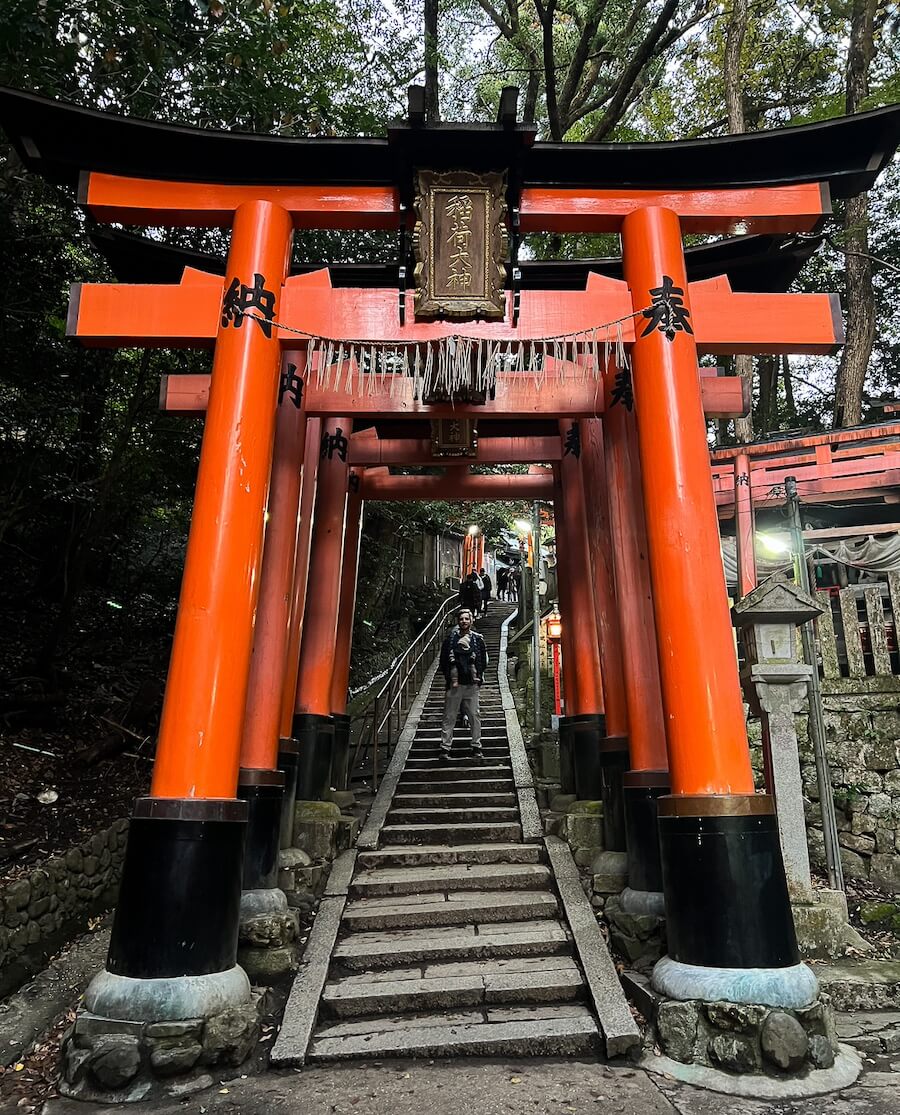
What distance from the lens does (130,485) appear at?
9.80 metres

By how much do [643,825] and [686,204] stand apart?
16.7 ft

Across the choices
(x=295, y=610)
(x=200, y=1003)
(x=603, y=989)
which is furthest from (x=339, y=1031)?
(x=295, y=610)

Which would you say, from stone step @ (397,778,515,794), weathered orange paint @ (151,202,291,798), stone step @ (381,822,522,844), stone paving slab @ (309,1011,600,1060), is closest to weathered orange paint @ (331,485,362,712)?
stone step @ (397,778,515,794)

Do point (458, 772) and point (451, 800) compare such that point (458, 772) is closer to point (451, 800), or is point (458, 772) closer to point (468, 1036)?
point (451, 800)

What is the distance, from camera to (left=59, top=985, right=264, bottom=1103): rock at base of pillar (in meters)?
3.81

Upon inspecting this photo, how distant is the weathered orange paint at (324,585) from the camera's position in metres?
8.61

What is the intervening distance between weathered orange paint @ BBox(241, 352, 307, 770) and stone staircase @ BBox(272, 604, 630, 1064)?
61.5 inches

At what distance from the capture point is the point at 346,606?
10352mm

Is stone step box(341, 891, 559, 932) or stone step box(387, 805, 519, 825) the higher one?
stone step box(387, 805, 519, 825)

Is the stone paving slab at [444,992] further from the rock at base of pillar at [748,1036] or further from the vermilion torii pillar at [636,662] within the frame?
the vermilion torii pillar at [636,662]

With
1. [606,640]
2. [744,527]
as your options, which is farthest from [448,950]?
[744,527]

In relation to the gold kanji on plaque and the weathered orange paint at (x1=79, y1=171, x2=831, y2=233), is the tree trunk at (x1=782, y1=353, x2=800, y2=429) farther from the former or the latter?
the gold kanji on plaque

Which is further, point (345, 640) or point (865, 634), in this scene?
point (345, 640)

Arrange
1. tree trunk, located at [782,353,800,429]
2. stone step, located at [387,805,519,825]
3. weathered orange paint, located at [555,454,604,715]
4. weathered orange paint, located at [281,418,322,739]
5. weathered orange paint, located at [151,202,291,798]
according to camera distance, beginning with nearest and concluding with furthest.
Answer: weathered orange paint, located at [151,202,291,798], weathered orange paint, located at [281,418,322,739], stone step, located at [387,805,519,825], weathered orange paint, located at [555,454,604,715], tree trunk, located at [782,353,800,429]
